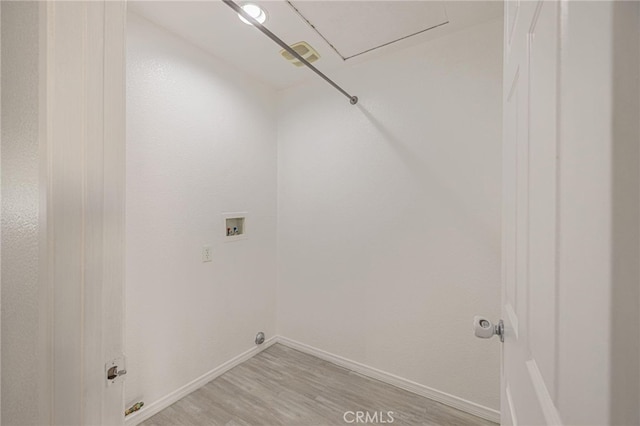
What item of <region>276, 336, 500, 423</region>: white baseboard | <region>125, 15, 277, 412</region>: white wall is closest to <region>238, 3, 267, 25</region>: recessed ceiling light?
<region>125, 15, 277, 412</region>: white wall

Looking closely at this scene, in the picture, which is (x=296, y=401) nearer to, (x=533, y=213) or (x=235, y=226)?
(x=235, y=226)

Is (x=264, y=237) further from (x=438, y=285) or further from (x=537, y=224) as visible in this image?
(x=537, y=224)

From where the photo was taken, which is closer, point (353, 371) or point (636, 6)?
point (636, 6)

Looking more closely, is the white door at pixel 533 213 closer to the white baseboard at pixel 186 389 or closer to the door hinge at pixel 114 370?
the door hinge at pixel 114 370

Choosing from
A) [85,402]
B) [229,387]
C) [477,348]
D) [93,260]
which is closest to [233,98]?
[93,260]

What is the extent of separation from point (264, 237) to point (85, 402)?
194 centimetres

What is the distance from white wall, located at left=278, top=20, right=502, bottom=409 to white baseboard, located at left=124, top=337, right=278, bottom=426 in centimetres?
41

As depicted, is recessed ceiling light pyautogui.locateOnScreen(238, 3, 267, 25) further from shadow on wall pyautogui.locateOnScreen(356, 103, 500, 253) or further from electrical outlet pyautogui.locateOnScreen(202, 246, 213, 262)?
electrical outlet pyautogui.locateOnScreen(202, 246, 213, 262)

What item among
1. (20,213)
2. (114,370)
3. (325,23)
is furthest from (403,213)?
(20,213)

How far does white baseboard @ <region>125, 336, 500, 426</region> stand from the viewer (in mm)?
1614

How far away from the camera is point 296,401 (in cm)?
176

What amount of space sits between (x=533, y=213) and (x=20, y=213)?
1.15 meters

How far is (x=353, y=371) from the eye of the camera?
6.90ft

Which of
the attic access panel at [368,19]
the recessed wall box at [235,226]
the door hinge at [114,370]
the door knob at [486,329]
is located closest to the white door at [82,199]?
the door hinge at [114,370]
